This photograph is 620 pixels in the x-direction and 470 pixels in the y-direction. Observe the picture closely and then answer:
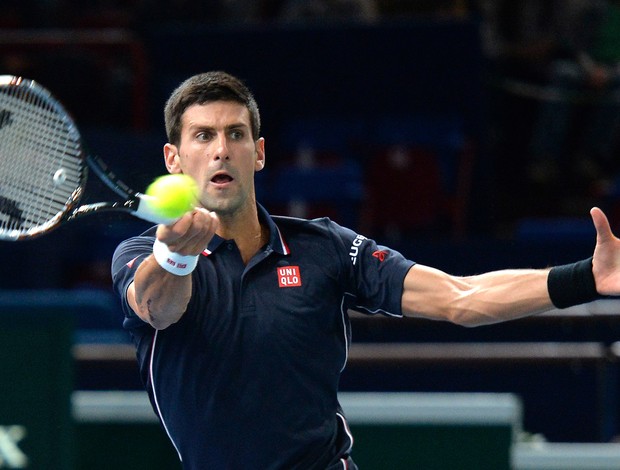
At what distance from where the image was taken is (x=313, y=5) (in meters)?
10.0

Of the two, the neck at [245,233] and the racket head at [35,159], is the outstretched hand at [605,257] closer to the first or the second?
the neck at [245,233]

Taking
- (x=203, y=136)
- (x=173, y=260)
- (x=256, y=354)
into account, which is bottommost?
(x=256, y=354)

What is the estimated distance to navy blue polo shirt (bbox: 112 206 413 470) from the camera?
11.8 ft

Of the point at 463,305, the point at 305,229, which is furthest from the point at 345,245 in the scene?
the point at 463,305

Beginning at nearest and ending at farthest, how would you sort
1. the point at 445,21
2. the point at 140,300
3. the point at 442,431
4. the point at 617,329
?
the point at 140,300, the point at 442,431, the point at 617,329, the point at 445,21

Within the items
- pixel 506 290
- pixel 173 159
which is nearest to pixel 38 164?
pixel 173 159

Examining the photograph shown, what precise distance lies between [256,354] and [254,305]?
0.15 m

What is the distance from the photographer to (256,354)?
3602 mm

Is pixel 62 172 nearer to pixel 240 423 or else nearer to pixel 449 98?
pixel 240 423

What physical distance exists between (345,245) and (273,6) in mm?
7077

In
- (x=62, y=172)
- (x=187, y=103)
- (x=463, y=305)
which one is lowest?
(x=463, y=305)

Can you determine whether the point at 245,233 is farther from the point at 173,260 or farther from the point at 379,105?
the point at 379,105

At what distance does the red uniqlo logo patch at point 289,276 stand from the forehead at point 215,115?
1.54 ft

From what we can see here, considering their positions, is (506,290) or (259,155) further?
(259,155)
